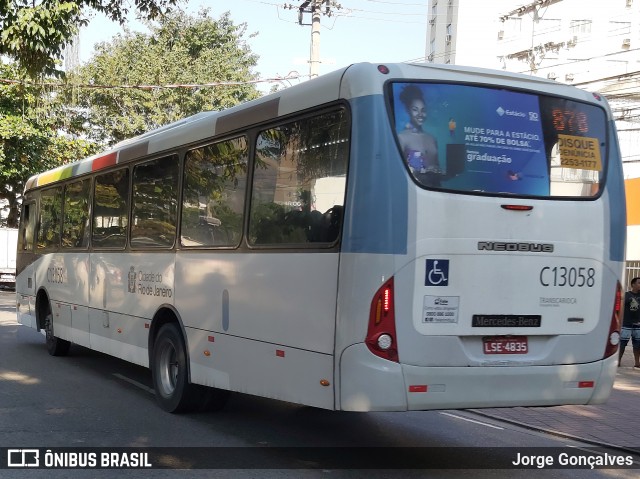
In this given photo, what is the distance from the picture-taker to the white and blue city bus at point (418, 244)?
6090mm

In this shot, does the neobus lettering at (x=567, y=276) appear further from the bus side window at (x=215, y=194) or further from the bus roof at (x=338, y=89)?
the bus side window at (x=215, y=194)

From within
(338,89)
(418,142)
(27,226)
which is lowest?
(27,226)

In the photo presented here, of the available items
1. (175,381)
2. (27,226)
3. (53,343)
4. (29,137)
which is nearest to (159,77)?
(29,137)

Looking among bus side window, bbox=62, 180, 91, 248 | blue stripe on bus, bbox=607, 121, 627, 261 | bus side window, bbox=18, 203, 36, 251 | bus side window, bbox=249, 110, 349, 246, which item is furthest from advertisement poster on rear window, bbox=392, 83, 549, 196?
bus side window, bbox=18, 203, 36, 251

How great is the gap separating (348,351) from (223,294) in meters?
2.19

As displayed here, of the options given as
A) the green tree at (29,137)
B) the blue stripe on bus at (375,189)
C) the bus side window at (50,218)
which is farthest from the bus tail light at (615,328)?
the green tree at (29,137)

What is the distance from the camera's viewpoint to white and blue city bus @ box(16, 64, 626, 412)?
6.09 metres

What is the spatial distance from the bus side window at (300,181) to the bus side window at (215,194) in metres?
0.33

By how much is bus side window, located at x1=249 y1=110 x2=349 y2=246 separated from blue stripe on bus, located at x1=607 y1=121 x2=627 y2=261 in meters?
2.32

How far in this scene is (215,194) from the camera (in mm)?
8289

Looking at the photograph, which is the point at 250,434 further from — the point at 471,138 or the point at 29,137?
the point at 29,137

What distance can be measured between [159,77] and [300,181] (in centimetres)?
3072

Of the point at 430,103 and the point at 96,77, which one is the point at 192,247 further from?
the point at 96,77

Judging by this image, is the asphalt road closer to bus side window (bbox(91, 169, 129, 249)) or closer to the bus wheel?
bus side window (bbox(91, 169, 129, 249))
